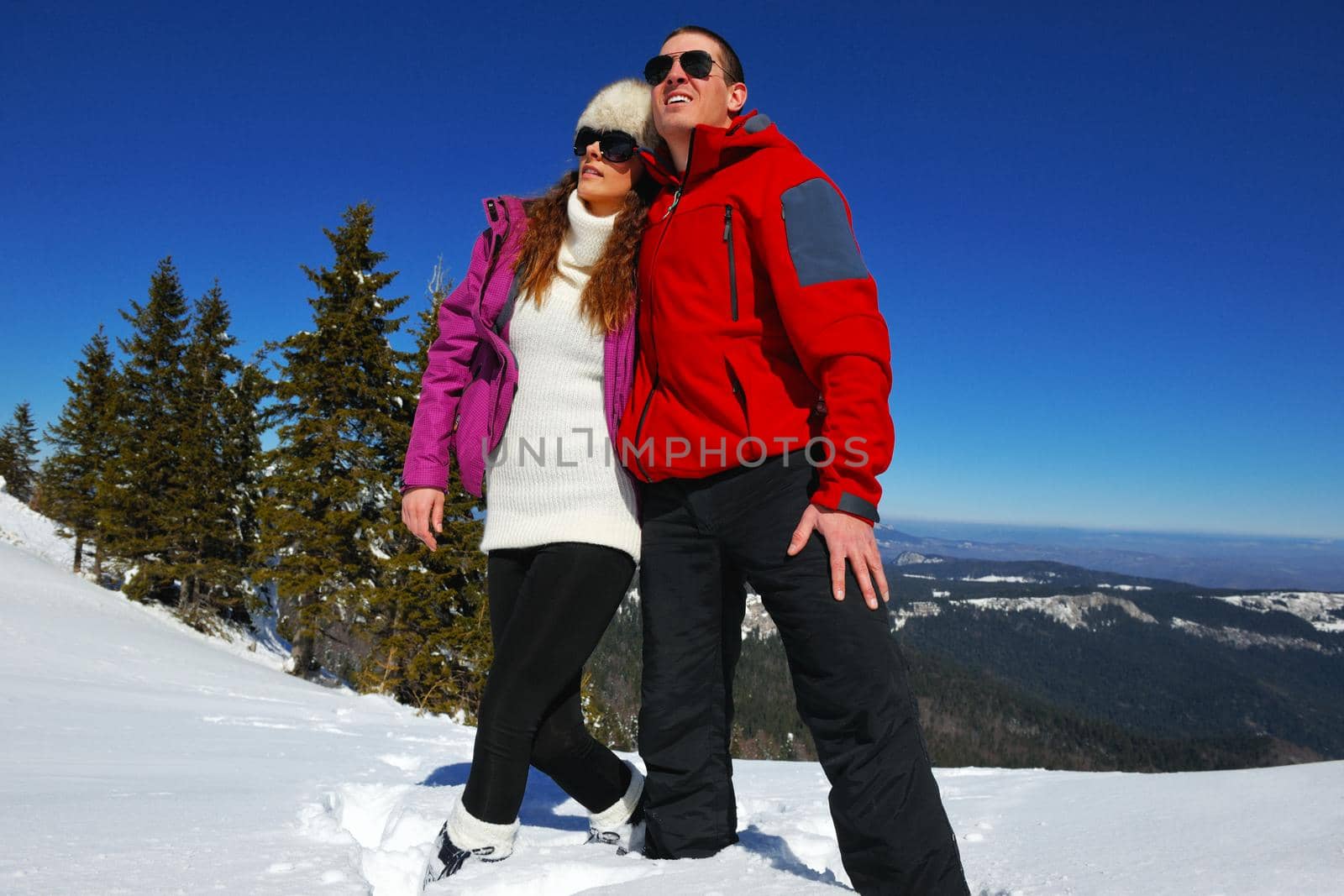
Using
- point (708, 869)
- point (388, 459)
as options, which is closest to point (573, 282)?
point (708, 869)

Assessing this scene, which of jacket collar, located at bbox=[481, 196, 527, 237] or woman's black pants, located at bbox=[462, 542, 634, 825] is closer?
woman's black pants, located at bbox=[462, 542, 634, 825]

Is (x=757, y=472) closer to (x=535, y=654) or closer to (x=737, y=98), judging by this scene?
(x=535, y=654)

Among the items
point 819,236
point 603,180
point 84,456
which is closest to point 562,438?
point 603,180

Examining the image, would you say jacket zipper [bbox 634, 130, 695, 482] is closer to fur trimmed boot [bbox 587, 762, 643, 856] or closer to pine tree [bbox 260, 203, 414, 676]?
fur trimmed boot [bbox 587, 762, 643, 856]

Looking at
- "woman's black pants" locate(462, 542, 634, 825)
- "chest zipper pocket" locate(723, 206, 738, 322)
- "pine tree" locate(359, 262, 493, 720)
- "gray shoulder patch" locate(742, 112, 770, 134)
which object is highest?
"gray shoulder patch" locate(742, 112, 770, 134)

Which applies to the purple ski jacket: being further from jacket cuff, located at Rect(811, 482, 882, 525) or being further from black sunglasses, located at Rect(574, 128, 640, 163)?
jacket cuff, located at Rect(811, 482, 882, 525)

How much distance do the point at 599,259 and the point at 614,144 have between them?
0.40 metres

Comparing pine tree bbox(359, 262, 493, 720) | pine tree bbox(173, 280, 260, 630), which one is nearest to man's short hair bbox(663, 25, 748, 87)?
pine tree bbox(359, 262, 493, 720)

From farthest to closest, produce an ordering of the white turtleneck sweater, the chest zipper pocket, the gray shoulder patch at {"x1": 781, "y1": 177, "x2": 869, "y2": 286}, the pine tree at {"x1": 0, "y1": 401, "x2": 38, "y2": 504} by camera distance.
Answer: the pine tree at {"x1": 0, "y1": 401, "x2": 38, "y2": 504} → the white turtleneck sweater → the chest zipper pocket → the gray shoulder patch at {"x1": 781, "y1": 177, "x2": 869, "y2": 286}

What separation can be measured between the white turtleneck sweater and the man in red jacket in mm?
110

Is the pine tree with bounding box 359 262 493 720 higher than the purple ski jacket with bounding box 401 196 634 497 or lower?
lower

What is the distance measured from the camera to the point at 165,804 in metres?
2.43

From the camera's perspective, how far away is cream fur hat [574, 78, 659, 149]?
2436 millimetres

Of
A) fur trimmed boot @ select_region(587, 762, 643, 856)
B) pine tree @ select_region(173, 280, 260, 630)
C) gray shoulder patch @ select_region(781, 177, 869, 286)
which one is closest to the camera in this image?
gray shoulder patch @ select_region(781, 177, 869, 286)
